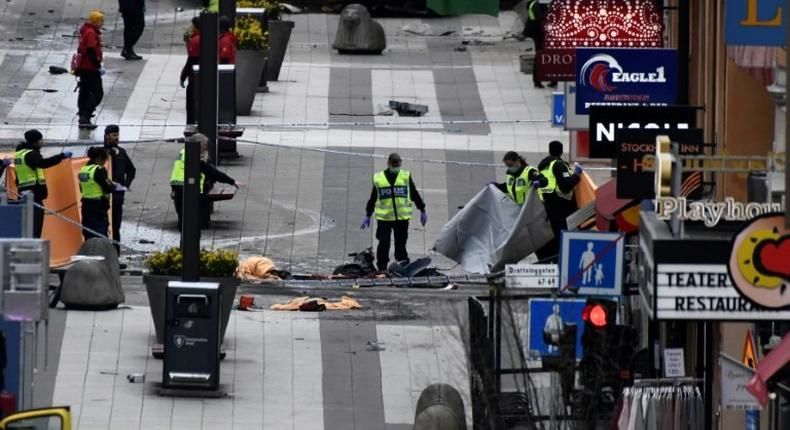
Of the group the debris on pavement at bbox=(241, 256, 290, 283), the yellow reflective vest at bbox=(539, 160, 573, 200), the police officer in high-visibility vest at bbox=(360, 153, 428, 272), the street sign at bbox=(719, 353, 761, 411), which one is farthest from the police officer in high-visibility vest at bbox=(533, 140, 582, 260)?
the street sign at bbox=(719, 353, 761, 411)

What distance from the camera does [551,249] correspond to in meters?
26.6

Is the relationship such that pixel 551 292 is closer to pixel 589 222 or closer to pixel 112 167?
pixel 589 222

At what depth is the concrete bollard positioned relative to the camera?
1859 cm

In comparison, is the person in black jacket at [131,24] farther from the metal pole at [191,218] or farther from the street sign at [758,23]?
the street sign at [758,23]

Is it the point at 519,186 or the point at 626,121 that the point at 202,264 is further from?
the point at 519,186

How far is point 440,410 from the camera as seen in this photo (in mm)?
18656

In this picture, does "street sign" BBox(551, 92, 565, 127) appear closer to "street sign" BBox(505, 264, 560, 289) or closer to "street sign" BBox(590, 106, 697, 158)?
"street sign" BBox(590, 106, 697, 158)

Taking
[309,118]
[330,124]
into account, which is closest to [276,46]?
[309,118]

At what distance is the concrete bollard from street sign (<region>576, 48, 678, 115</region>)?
16.1 ft

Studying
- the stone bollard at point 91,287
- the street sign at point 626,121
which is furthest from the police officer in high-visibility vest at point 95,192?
the street sign at point 626,121

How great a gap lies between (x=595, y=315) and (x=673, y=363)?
2.40 feet

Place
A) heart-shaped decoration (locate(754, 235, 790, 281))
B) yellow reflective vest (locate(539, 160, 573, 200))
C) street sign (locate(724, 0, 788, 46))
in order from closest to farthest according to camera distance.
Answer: heart-shaped decoration (locate(754, 235, 790, 281)), street sign (locate(724, 0, 788, 46)), yellow reflective vest (locate(539, 160, 573, 200))

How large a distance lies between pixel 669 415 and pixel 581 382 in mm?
809

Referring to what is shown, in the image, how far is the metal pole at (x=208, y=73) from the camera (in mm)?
22938
